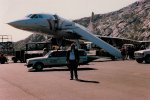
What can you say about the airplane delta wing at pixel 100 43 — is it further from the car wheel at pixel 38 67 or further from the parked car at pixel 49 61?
the car wheel at pixel 38 67

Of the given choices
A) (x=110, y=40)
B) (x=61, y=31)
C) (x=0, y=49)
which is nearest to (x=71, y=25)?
(x=61, y=31)

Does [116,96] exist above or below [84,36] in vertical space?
below

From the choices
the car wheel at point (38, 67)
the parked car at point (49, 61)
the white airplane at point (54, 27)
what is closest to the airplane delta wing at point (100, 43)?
the white airplane at point (54, 27)

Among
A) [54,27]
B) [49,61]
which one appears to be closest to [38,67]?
[49,61]

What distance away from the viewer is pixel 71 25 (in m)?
44.0

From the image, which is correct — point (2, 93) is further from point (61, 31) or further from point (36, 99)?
point (61, 31)

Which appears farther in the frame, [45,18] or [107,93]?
[45,18]

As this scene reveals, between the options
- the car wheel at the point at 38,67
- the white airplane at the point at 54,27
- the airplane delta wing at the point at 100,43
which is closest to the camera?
the car wheel at the point at 38,67

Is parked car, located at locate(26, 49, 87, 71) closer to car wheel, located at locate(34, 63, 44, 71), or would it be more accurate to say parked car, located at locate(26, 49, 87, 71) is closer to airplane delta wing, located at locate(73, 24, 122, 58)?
car wheel, located at locate(34, 63, 44, 71)

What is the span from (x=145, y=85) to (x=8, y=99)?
5738 mm

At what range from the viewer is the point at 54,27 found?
42.1m

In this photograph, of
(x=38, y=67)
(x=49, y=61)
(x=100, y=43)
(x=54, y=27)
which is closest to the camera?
(x=38, y=67)

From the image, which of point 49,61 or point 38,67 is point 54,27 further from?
point 38,67

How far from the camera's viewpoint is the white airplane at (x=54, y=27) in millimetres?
40719
